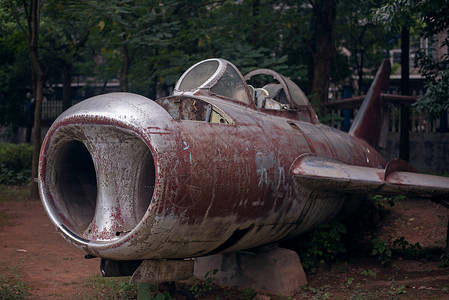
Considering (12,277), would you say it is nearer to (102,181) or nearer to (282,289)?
(102,181)

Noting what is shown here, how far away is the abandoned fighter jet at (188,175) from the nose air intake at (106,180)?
0.01 metres

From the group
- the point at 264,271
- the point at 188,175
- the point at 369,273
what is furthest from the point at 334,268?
the point at 188,175

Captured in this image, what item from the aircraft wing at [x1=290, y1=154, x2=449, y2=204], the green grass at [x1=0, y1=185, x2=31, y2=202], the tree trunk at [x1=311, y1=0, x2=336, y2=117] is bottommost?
the green grass at [x1=0, y1=185, x2=31, y2=202]

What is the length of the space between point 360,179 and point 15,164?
15340 millimetres

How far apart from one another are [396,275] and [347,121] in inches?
427

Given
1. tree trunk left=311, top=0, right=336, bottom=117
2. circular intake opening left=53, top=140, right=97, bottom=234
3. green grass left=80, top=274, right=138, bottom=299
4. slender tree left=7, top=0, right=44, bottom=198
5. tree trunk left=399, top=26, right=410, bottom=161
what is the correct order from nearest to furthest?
circular intake opening left=53, top=140, right=97, bottom=234 → green grass left=80, top=274, right=138, bottom=299 → slender tree left=7, top=0, right=44, bottom=198 → tree trunk left=399, top=26, right=410, bottom=161 → tree trunk left=311, top=0, right=336, bottom=117

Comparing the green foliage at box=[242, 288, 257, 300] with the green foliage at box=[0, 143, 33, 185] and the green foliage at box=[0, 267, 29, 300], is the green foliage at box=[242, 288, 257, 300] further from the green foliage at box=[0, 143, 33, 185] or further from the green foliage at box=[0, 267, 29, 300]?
the green foliage at box=[0, 143, 33, 185]

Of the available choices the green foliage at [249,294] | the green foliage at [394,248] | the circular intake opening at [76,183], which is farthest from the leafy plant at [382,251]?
the circular intake opening at [76,183]

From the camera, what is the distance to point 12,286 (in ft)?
20.4

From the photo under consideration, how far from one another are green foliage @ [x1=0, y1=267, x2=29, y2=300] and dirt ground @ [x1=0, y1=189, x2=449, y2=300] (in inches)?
2.8

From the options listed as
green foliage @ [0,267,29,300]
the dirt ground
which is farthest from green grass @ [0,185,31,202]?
green foliage @ [0,267,29,300]

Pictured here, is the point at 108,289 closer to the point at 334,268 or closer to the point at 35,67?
the point at 334,268

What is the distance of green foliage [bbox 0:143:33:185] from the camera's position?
57.0 ft

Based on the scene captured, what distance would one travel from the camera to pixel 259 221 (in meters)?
5.52
